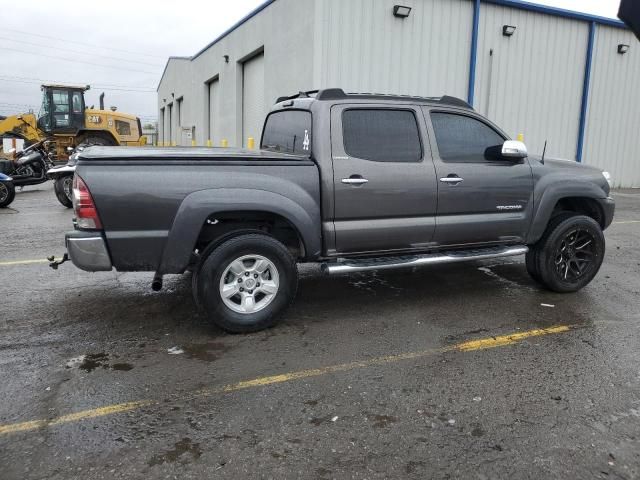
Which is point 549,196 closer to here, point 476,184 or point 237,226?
point 476,184

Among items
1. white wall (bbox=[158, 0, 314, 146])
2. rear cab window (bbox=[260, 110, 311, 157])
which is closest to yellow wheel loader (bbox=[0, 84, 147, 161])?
white wall (bbox=[158, 0, 314, 146])

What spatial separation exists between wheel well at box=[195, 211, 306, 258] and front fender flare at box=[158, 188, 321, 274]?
0.39 ft

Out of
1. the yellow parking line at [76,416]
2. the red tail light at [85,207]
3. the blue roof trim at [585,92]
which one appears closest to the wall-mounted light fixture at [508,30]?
the blue roof trim at [585,92]

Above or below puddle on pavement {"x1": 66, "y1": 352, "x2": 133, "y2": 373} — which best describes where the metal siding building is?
above

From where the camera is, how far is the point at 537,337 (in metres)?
4.45

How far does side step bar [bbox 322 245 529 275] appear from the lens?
460 centimetres

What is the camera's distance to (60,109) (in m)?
23.8

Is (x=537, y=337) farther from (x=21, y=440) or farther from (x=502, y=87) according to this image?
(x=502, y=87)

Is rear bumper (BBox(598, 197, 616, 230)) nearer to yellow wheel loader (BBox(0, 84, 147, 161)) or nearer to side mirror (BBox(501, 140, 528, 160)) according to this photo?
side mirror (BBox(501, 140, 528, 160))

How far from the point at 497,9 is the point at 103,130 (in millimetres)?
18361

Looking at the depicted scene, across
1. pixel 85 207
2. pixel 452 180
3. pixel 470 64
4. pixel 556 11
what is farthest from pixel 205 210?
pixel 556 11

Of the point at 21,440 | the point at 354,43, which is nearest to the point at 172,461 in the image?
the point at 21,440

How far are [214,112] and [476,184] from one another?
22960mm

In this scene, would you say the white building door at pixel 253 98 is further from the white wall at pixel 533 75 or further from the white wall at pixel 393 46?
the white wall at pixel 533 75
